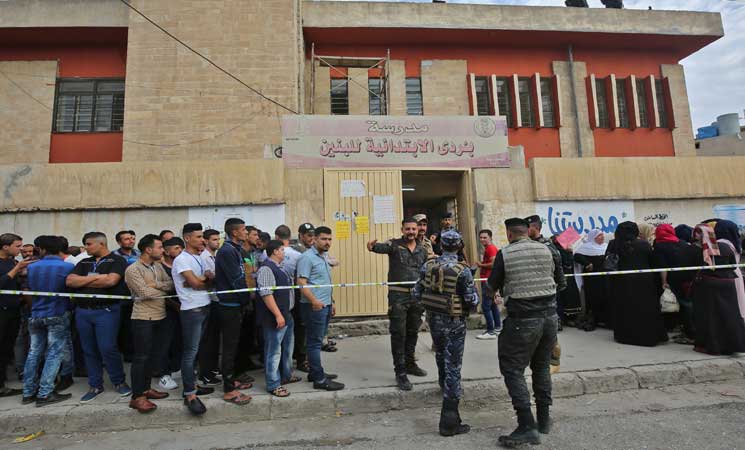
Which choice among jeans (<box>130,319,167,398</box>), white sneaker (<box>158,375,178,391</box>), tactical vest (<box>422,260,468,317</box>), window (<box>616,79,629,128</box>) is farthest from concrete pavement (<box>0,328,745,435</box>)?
window (<box>616,79,629,128</box>)

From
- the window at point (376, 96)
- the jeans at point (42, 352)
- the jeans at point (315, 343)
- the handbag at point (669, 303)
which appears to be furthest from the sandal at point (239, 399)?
the window at point (376, 96)

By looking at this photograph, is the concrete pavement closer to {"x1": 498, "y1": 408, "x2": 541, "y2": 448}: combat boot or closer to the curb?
the curb

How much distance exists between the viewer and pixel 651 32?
13.1 metres

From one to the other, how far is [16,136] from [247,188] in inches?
379

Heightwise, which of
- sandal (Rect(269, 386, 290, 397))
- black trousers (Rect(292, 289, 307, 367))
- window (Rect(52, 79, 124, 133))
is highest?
window (Rect(52, 79, 124, 133))

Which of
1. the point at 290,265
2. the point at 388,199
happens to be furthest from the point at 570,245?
the point at 290,265

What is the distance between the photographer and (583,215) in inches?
287

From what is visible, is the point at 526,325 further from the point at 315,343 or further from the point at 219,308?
the point at 219,308

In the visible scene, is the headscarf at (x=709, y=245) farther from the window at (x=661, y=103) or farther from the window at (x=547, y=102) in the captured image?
the window at (x=661, y=103)

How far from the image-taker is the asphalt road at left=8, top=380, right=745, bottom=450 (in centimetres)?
316

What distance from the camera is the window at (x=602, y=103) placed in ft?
44.5

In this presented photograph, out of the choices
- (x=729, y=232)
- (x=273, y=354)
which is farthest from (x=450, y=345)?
(x=729, y=232)

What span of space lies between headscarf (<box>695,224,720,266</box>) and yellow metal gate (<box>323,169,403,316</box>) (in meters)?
4.14

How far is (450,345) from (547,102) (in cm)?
1255
